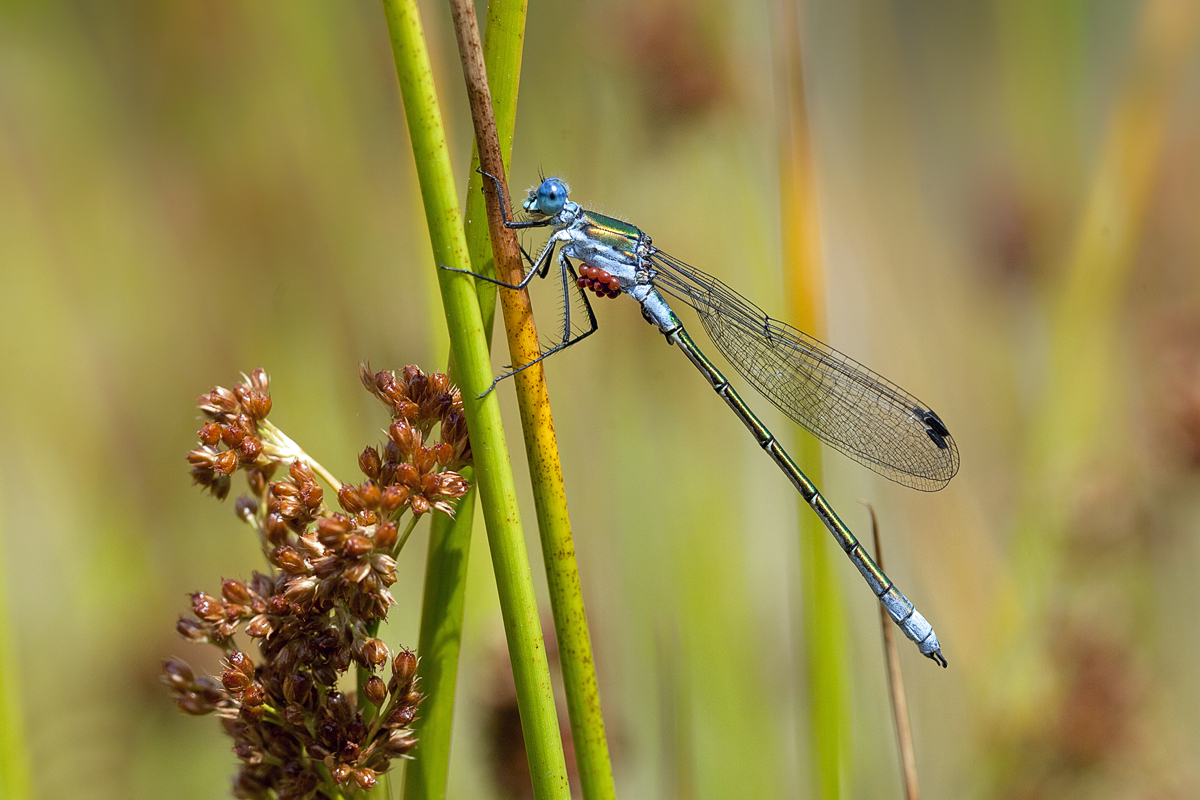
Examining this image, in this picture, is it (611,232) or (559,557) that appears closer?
(559,557)

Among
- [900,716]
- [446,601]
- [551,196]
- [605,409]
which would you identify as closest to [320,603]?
[446,601]

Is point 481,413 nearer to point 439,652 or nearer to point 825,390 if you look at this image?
point 439,652

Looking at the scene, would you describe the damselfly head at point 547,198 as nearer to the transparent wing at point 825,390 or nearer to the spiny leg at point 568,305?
the spiny leg at point 568,305

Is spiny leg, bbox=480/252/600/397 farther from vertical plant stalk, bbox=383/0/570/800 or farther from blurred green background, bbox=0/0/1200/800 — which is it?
vertical plant stalk, bbox=383/0/570/800

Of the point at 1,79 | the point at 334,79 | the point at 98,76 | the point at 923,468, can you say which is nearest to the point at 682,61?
the point at 334,79

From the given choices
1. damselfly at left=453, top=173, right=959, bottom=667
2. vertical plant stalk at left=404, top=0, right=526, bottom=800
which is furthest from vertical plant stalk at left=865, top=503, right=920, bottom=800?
vertical plant stalk at left=404, top=0, right=526, bottom=800

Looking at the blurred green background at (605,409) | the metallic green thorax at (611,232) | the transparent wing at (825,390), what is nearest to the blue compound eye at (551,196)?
the metallic green thorax at (611,232)
